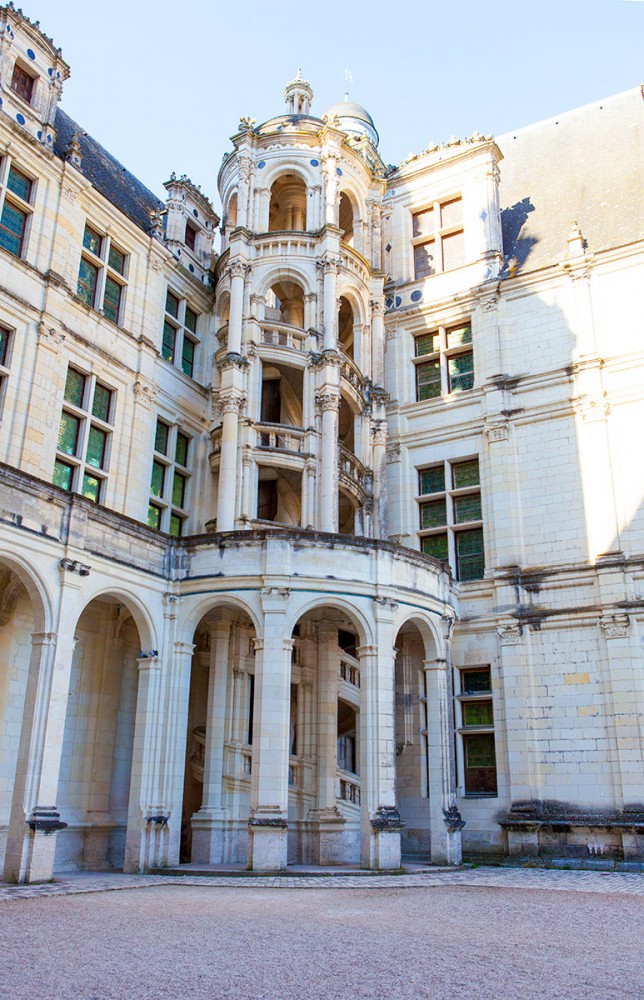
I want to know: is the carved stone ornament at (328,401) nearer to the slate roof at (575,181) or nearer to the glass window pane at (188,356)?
the glass window pane at (188,356)

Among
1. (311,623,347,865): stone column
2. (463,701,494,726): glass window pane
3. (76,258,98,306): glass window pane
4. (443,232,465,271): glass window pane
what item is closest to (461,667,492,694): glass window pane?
(463,701,494,726): glass window pane

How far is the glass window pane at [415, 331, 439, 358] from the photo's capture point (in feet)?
80.3

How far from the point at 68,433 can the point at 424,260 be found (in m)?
12.6

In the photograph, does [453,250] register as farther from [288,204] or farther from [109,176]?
Answer: [109,176]

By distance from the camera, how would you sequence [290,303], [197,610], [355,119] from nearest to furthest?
[197,610] < [290,303] < [355,119]

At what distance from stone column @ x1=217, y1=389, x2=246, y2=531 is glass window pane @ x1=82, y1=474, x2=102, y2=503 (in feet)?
9.05

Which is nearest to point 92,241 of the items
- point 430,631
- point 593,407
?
point 430,631

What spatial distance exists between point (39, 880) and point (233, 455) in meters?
10.0

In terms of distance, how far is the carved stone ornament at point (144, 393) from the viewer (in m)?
20.3

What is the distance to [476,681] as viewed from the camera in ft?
68.6

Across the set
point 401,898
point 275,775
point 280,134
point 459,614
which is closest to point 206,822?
point 275,775

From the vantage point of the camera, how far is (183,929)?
877 centimetres

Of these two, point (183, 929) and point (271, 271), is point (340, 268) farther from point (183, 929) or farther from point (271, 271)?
point (183, 929)

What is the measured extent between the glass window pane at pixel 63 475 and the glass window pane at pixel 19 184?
581cm
